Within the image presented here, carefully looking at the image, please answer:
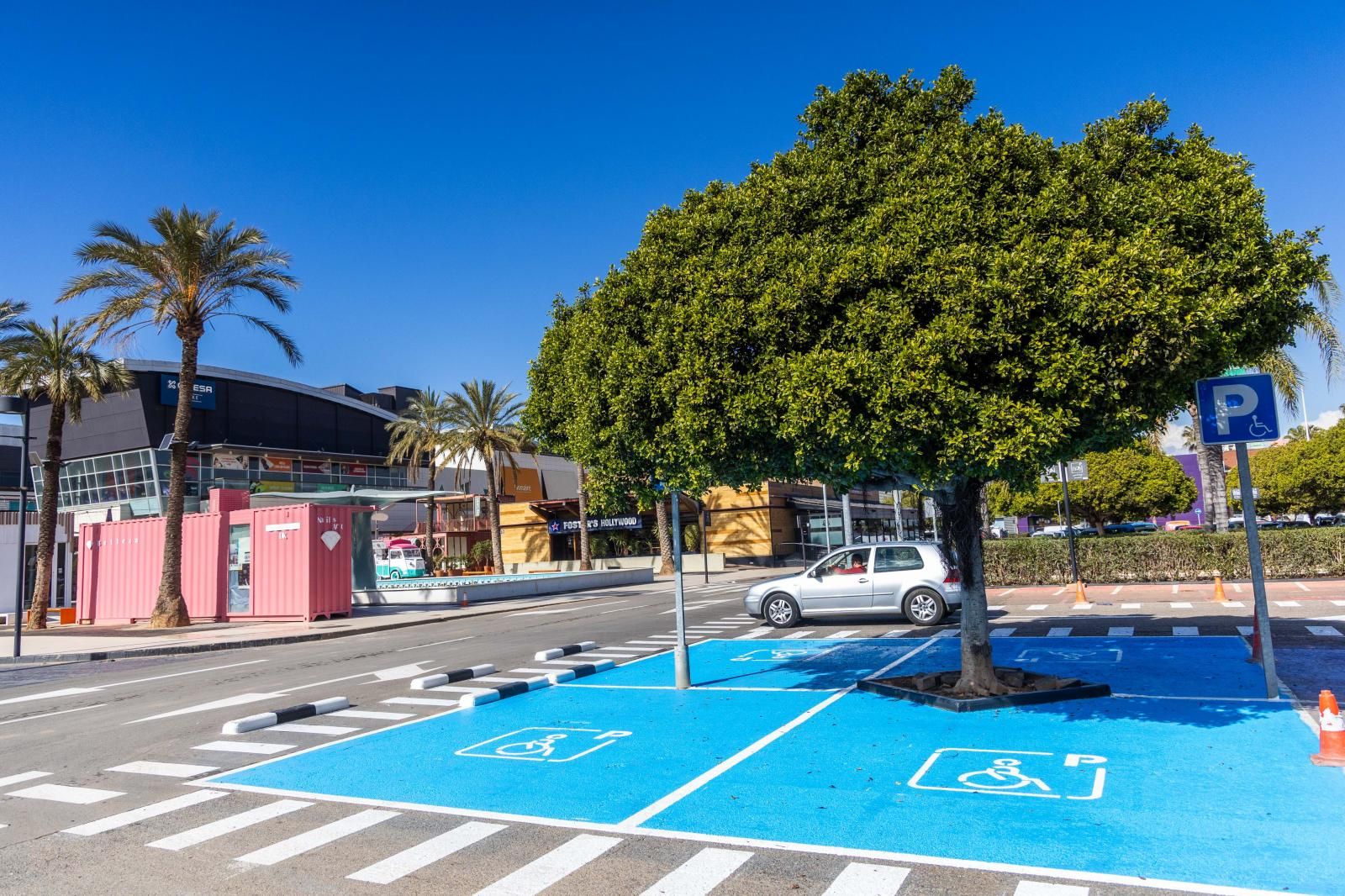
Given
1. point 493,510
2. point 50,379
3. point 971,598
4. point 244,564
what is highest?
point 50,379

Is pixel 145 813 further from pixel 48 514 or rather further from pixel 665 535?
pixel 665 535

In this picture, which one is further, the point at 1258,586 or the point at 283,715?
the point at 283,715

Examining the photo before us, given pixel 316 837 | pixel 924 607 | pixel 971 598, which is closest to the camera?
pixel 316 837

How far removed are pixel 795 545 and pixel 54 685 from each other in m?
44.4

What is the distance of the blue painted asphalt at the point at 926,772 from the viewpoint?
16.7 ft

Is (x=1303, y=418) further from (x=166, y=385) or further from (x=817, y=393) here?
(x=166, y=385)

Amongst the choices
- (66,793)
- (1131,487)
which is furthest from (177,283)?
(1131,487)

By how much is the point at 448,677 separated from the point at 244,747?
363 centimetres

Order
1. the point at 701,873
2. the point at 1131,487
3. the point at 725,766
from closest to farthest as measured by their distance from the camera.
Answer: the point at 701,873
the point at 725,766
the point at 1131,487

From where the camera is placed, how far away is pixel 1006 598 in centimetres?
2195

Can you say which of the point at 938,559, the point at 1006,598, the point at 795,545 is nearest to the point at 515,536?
the point at 795,545

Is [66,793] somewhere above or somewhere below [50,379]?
below

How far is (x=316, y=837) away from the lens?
5.70 metres

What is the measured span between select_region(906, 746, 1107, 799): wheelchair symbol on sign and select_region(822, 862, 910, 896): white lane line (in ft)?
5.23
